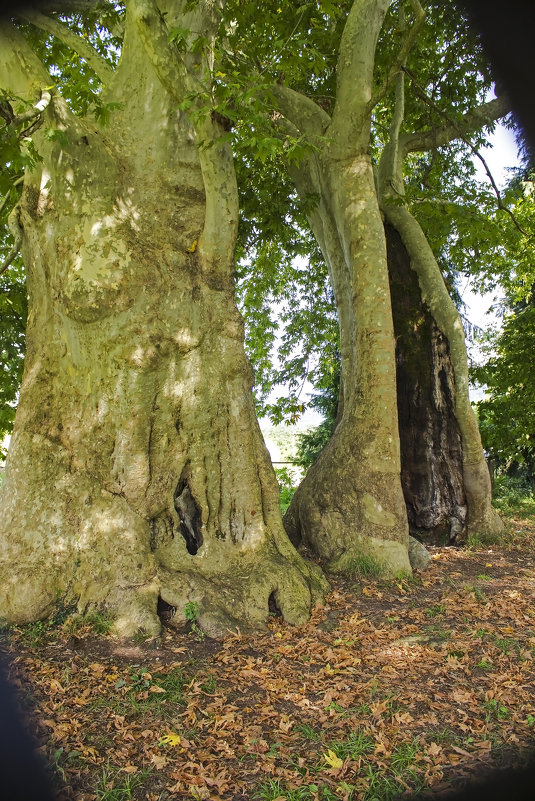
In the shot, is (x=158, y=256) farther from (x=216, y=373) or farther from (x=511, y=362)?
(x=511, y=362)

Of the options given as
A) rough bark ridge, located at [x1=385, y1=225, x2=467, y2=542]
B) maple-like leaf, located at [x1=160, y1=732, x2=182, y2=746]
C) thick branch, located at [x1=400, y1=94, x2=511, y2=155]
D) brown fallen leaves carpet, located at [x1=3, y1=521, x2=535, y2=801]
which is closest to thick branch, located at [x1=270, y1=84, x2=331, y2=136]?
thick branch, located at [x1=400, y1=94, x2=511, y2=155]

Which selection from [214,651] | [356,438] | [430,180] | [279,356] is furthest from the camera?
[279,356]

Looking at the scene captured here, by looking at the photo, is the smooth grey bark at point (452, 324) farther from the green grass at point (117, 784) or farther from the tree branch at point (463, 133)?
the green grass at point (117, 784)

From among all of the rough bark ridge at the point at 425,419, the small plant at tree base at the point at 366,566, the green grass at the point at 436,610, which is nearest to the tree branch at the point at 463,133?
the rough bark ridge at the point at 425,419

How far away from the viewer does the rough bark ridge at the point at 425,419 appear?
8828 mm

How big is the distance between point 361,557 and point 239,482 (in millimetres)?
1865

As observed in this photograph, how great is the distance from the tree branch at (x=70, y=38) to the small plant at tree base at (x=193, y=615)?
Result: 599cm

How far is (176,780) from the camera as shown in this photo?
3160mm

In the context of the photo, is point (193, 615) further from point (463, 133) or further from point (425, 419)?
point (463, 133)

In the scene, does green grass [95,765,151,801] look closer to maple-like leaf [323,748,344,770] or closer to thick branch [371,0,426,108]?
maple-like leaf [323,748,344,770]

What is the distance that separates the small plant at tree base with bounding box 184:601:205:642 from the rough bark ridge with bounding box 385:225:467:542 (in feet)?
15.8

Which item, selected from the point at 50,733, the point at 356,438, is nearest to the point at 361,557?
the point at 356,438

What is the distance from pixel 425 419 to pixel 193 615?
5.33 metres

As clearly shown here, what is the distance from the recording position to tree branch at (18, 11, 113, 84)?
6.64 m
